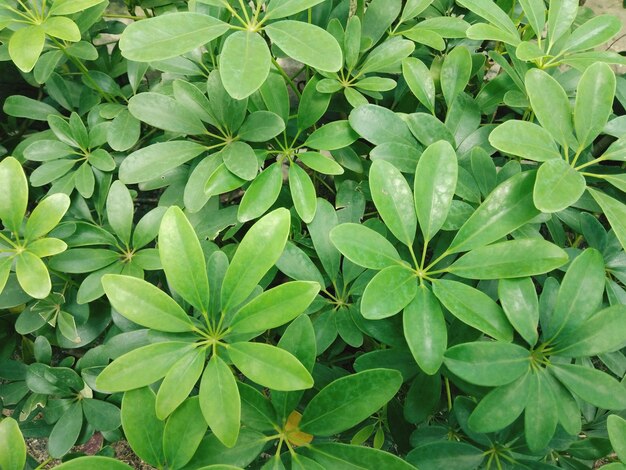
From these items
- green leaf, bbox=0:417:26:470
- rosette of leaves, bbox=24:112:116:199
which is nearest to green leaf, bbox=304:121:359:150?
rosette of leaves, bbox=24:112:116:199

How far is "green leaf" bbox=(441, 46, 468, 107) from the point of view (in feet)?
2.89

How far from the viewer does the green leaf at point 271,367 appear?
60cm

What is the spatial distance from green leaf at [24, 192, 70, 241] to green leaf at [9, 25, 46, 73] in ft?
0.71

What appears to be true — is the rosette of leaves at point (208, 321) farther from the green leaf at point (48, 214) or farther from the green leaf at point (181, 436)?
the green leaf at point (48, 214)

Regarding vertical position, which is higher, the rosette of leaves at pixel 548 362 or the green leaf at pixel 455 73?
the green leaf at pixel 455 73

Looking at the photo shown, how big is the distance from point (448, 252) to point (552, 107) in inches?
11.1

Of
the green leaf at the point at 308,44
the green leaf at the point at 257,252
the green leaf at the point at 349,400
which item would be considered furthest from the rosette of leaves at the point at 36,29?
the green leaf at the point at 349,400

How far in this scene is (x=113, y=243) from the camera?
90 cm

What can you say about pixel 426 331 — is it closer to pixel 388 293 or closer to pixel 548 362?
pixel 388 293

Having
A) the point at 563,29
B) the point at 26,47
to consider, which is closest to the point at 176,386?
the point at 26,47

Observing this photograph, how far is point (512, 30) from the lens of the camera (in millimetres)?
854

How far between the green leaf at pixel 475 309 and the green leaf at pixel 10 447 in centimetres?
63

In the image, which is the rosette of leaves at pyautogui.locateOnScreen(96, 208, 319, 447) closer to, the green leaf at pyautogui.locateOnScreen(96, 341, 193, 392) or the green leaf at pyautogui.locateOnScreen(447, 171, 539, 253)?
the green leaf at pyautogui.locateOnScreen(96, 341, 193, 392)

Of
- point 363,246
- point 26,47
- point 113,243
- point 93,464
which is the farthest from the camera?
point 113,243
